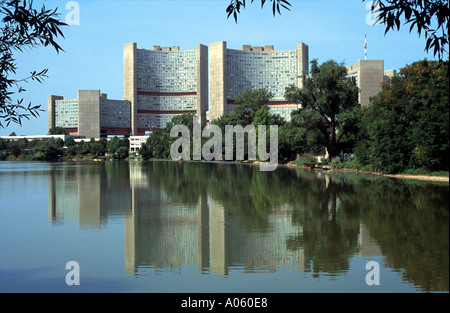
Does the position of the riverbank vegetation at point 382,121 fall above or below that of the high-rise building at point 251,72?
below

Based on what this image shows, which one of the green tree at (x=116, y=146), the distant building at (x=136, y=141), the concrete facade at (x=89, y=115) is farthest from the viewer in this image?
the concrete facade at (x=89, y=115)

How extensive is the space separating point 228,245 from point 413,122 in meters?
28.6

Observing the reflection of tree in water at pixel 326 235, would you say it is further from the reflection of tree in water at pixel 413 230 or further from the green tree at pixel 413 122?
the green tree at pixel 413 122

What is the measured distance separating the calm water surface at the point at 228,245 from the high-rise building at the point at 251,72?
528 feet

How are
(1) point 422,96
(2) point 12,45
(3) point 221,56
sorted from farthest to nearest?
(3) point 221,56 → (1) point 422,96 → (2) point 12,45

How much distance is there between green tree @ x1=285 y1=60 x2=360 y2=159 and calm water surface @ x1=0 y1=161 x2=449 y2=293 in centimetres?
3454

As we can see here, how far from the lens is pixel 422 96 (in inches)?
1321

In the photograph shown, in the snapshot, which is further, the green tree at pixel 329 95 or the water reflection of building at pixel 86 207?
the green tree at pixel 329 95

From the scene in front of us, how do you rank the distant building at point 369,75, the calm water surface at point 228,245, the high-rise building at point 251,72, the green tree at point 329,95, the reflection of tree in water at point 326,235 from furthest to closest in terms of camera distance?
the high-rise building at point 251,72, the distant building at point 369,75, the green tree at point 329,95, the reflection of tree in water at point 326,235, the calm water surface at point 228,245

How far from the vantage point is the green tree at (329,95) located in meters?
53.5

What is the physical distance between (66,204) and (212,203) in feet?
20.7

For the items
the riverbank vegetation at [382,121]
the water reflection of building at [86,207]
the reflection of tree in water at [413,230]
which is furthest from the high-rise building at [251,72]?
the reflection of tree in water at [413,230]
